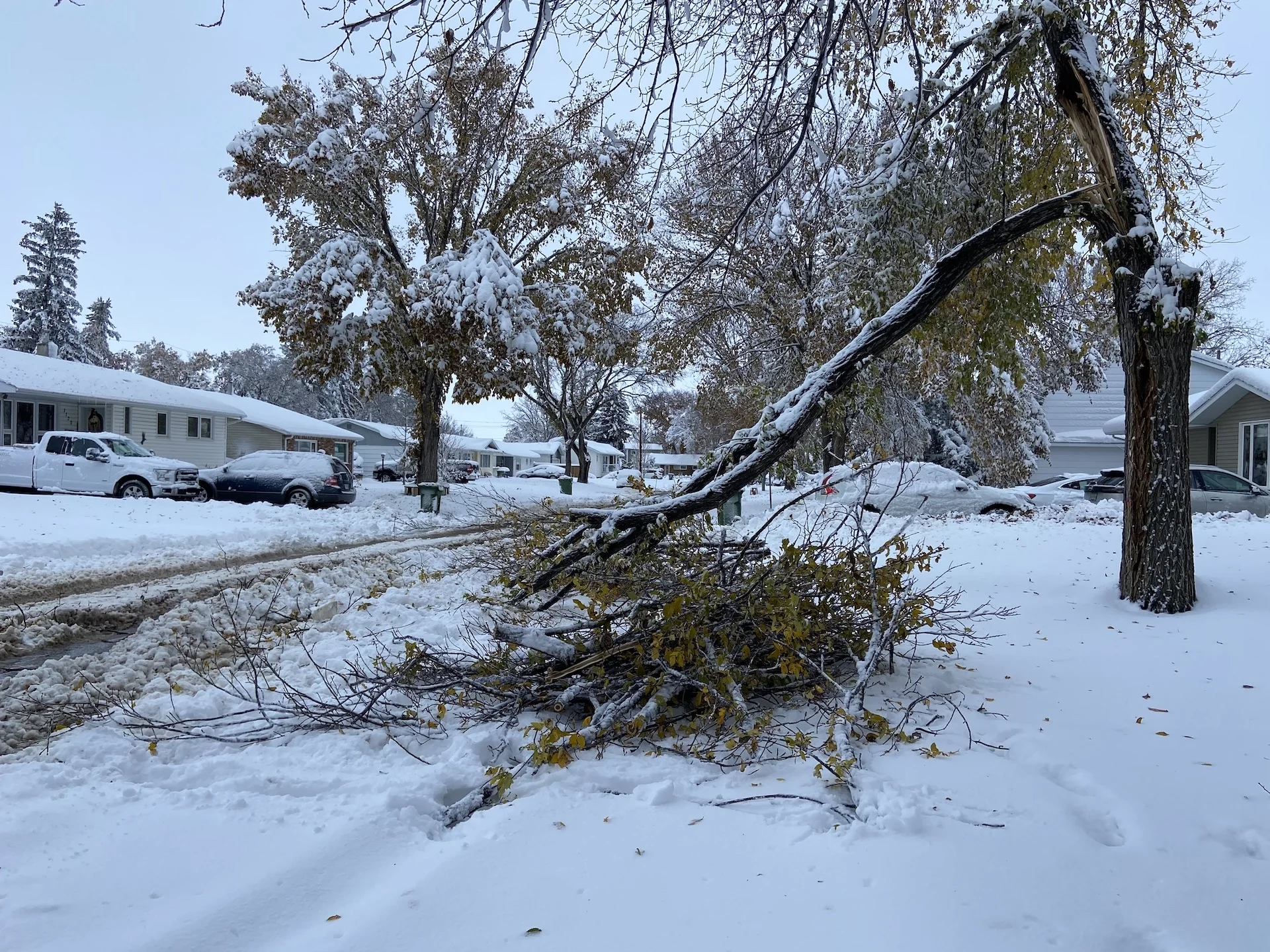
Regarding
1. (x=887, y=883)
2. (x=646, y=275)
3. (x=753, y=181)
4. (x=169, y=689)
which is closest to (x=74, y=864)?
(x=169, y=689)

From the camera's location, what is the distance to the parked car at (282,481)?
18.7 meters

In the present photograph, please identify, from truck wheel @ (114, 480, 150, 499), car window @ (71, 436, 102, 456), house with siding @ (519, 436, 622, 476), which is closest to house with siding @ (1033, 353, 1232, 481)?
truck wheel @ (114, 480, 150, 499)

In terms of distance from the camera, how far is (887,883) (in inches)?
100

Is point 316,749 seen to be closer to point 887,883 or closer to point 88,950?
point 88,950

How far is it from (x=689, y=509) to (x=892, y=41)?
5664 millimetres

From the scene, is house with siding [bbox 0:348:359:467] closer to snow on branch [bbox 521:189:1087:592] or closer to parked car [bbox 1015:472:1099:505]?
snow on branch [bbox 521:189:1087:592]

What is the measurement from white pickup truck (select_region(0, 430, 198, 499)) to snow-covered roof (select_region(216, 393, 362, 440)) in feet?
51.8

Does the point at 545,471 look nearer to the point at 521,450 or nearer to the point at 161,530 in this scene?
the point at 521,450

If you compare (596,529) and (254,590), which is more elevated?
(596,529)

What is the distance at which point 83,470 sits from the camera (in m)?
18.3

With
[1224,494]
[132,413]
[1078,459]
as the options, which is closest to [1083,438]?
[1078,459]

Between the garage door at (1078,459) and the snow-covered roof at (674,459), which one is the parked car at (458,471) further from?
the snow-covered roof at (674,459)

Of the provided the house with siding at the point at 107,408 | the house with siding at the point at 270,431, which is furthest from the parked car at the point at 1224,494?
the house with siding at the point at 270,431

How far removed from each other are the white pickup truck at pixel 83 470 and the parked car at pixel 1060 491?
2147 cm
